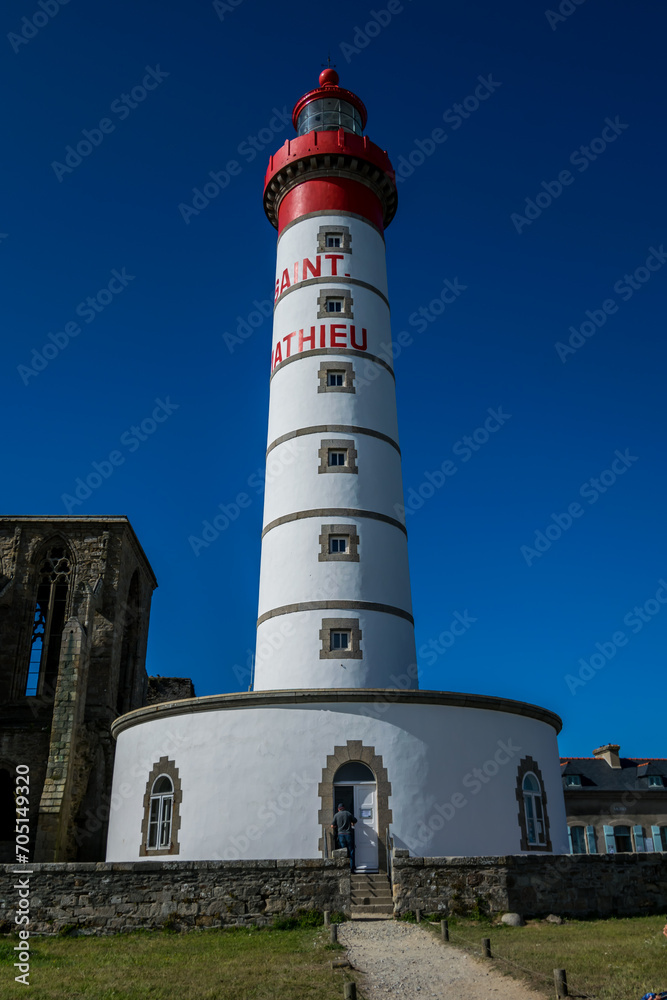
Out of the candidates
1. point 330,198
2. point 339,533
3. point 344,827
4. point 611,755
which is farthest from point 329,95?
point 611,755

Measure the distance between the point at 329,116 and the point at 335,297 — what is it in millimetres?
7866

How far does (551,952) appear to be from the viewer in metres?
10.6

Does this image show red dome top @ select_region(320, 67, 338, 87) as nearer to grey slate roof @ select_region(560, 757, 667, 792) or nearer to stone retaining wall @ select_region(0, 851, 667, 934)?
stone retaining wall @ select_region(0, 851, 667, 934)

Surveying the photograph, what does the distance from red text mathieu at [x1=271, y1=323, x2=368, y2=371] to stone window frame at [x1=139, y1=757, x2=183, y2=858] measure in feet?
39.6

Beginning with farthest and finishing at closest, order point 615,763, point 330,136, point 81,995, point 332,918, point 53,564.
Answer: point 615,763, point 53,564, point 330,136, point 332,918, point 81,995

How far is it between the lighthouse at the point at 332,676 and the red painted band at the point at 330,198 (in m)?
0.05

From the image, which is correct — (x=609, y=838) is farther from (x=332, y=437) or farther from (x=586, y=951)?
(x=586, y=951)

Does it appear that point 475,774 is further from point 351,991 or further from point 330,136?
point 330,136

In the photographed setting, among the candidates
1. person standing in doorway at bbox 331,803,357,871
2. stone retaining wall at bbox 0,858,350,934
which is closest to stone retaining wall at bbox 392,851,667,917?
stone retaining wall at bbox 0,858,350,934

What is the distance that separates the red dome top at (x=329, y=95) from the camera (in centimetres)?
2777

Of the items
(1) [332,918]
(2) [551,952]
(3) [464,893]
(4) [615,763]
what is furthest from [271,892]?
(4) [615,763]

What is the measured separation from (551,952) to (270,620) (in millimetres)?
11681

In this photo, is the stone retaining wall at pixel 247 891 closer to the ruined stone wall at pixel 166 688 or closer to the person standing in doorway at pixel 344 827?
the person standing in doorway at pixel 344 827

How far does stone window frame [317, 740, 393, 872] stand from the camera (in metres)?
15.9
